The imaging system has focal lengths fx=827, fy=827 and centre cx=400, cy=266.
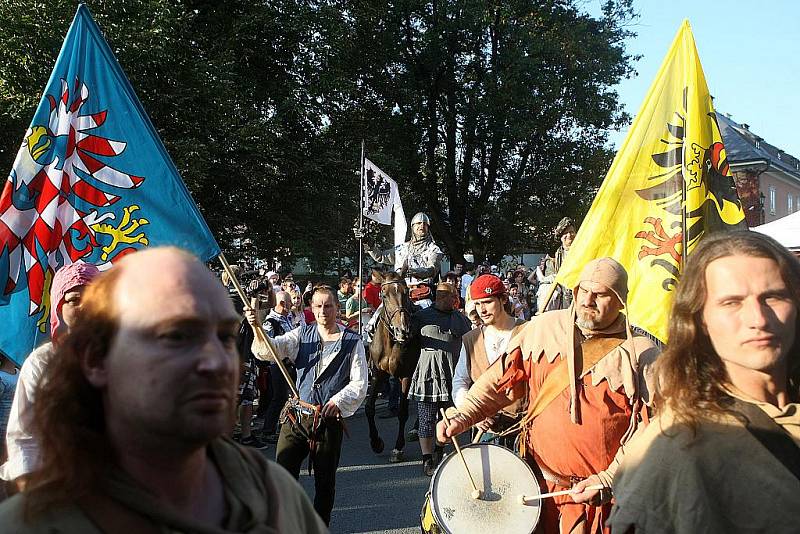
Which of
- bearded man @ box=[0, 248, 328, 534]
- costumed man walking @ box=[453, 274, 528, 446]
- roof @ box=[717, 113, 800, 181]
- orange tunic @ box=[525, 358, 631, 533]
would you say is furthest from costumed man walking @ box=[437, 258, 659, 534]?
roof @ box=[717, 113, 800, 181]

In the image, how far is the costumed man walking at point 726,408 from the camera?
2.10 meters

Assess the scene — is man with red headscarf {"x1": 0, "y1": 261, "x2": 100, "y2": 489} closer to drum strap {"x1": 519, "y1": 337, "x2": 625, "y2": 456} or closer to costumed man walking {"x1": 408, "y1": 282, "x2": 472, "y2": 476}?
drum strap {"x1": 519, "y1": 337, "x2": 625, "y2": 456}

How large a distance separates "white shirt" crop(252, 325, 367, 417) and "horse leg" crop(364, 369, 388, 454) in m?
3.33

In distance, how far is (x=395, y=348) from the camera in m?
9.49

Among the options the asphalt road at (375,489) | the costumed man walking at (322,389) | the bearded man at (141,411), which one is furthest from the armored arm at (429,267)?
the bearded man at (141,411)

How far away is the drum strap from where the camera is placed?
3834 millimetres

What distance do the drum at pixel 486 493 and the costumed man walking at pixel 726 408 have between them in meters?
1.59

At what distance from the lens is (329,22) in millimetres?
22062

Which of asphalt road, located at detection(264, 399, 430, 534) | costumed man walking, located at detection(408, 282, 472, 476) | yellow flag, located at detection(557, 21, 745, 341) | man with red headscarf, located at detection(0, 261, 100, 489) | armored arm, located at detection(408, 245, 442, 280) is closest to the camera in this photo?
man with red headscarf, located at detection(0, 261, 100, 489)

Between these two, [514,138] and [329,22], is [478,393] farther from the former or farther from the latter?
[514,138]

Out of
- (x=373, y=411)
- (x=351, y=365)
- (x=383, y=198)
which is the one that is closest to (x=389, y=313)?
(x=373, y=411)

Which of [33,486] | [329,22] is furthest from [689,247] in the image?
[329,22]

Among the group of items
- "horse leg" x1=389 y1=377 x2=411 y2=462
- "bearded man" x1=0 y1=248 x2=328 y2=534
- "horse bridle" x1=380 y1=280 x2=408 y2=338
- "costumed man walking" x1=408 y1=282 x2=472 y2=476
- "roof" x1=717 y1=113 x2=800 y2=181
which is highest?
"roof" x1=717 y1=113 x2=800 y2=181

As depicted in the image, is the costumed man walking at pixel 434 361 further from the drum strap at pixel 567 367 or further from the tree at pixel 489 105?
the tree at pixel 489 105
